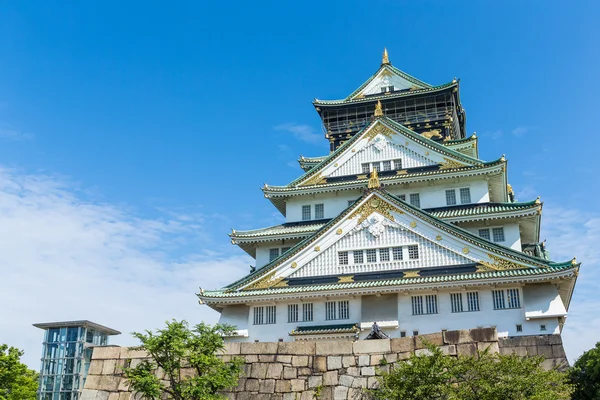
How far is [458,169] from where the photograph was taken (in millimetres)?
34500

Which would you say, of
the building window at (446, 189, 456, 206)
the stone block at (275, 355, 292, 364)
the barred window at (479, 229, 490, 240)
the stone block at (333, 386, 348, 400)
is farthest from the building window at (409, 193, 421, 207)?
the stone block at (333, 386, 348, 400)

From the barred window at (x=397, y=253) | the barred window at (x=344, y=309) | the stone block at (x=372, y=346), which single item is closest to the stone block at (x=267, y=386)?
the stone block at (x=372, y=346)

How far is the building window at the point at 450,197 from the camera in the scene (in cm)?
3497

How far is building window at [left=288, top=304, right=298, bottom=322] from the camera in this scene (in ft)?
98.8

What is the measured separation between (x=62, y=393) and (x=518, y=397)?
41343mm

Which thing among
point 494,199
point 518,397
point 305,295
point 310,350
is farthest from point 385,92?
point 518,397

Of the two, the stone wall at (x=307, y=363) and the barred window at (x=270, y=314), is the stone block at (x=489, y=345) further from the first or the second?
the barred window at (x=270, y=314)

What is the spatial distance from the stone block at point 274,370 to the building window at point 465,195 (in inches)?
827

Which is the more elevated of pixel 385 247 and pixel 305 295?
pixel 385 247

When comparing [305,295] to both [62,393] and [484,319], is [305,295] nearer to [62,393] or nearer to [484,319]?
[484,319]

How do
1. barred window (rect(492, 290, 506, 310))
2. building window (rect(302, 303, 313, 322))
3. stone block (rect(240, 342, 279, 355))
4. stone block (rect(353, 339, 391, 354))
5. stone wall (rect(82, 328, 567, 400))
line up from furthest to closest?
building window (rect(302, 303, 313, 322))
barred window (rect(492, 290, 506, 310))
stone block (rect(240, 342, 279, 355))
stone block (rect(353, 339, 391, 354))
stone wall (rect(82, 328, 567, 400))

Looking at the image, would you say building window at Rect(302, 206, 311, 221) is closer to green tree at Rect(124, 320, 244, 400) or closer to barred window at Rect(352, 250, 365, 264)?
barred window at Rect(352, 250, 365, 264)

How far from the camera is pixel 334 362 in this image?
16.6 metres

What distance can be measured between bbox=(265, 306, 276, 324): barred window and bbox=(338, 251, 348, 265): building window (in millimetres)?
4240
